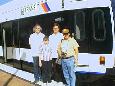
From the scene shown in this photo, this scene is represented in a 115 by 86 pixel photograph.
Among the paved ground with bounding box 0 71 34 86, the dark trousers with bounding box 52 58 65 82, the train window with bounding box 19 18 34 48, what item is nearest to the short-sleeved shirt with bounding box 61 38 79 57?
the dark trousers with bounding box 52 58 65 82

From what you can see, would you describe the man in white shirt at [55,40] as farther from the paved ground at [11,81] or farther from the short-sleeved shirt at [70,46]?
the short-sleeved shirt at [70,46]

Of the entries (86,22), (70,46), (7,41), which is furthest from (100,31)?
(7,41)

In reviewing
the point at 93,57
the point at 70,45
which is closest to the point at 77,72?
the point at 93,57

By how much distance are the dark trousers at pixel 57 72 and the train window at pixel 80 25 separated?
4.03ft

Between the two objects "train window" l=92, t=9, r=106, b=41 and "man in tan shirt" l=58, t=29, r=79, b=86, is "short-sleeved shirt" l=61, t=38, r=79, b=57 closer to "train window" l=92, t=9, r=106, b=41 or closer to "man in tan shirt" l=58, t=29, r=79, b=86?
"man in tan shirt" l=58, t=29, r=79, b=86

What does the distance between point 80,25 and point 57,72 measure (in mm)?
1872

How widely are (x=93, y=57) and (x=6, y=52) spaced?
28.3ft

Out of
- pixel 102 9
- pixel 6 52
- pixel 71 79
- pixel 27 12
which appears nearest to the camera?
pixel 71 79

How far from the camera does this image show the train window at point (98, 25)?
1320 cm

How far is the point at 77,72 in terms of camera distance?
13734mm

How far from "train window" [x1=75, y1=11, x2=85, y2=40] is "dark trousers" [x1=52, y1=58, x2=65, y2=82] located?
48.3 inches

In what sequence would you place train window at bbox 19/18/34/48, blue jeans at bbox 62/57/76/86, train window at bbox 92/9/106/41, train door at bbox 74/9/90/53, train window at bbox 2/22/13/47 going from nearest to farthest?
blue jeans at bbox 62/57/76/86 < train window at bbox 92/9/106/41 < train door at bbox 74/9/90/53 < train window at bbox 19/18/34/48 < train window at bbox 2/22/13/47

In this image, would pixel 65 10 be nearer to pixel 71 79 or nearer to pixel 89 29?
pixel 89 29

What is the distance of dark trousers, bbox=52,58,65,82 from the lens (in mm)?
14223
